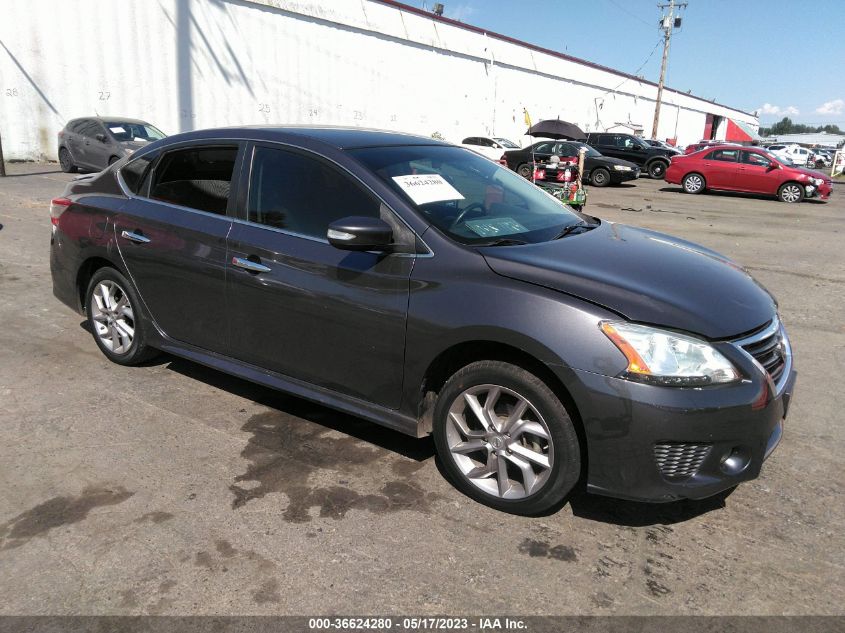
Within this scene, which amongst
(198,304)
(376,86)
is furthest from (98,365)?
(376,86)

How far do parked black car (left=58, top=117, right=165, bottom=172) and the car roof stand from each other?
44.2ft

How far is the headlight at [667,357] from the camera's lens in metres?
2.56

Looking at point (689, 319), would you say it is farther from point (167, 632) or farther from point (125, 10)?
point (125, 10)

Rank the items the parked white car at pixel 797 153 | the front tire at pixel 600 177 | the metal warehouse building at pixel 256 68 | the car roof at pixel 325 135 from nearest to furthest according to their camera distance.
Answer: the car roof at pixel 325 135 → the metal warehouse building at pixel 256 68 → the front tire at pixel 600 177 → the parked white car at pixel 797 153

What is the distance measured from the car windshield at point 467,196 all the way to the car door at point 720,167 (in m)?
18.0

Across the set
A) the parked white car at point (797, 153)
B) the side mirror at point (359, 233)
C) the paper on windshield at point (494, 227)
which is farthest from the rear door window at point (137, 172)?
the parked white car at point (797, 153)

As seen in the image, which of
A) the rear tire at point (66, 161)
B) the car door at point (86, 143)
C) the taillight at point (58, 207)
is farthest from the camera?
the rear tire at point (66, 161)

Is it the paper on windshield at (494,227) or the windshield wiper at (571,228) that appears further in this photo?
the windshield wiper at (571,228)

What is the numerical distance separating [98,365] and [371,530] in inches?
111

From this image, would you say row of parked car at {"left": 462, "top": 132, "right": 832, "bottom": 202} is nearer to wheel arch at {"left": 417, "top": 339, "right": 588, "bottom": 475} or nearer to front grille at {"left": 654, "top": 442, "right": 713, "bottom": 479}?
wheel arch at {"left": 417, "top": 339, "right": 588, "bottom": 475}

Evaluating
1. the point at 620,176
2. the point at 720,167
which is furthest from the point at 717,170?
the point at 620,176

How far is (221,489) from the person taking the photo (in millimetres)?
3117

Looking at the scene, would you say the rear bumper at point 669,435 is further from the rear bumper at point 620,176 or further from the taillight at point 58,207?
the rear bumper at point 620,176

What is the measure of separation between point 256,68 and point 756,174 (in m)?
17.9
